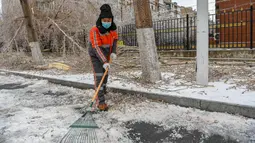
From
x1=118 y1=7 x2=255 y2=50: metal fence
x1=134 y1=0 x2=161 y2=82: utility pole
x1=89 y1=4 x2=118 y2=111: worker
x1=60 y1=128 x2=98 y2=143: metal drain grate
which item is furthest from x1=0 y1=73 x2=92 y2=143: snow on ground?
x1=118 y1=7 x2=255 y2=50: metal fence

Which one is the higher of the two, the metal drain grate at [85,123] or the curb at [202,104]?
the curb at [202,104]

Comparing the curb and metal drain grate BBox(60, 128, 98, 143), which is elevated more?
the curb

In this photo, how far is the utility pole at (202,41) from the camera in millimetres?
4812

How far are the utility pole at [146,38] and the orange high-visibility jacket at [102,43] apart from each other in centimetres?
124

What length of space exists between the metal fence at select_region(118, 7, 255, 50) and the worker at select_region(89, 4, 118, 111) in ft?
20.6

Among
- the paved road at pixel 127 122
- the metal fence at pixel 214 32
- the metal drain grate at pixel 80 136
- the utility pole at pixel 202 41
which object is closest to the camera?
the metal drain grate at pixel 80 136

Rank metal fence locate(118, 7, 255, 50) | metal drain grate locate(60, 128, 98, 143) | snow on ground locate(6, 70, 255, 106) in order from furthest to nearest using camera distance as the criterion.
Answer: metal fence locate(118, 7, 255, 50)
snow on ground locate(6, 70, 255, 106)
metal drain grate locate(60, 128, 98, 143)

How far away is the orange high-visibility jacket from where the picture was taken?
3971 millimetres

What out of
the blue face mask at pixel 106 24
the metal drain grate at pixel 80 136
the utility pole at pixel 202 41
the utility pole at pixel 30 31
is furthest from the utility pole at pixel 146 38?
the utility pole at pixel 30 31

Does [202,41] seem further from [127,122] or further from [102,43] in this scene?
[127,122]

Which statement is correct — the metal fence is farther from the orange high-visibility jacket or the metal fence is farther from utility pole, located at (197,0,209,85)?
the orange high-visibility jacket

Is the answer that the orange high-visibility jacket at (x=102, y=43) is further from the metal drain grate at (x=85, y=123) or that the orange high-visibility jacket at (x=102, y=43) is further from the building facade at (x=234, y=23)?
the building facade at (x=234, y=23)

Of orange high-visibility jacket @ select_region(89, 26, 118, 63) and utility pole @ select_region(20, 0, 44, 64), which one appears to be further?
utility pole @ select_region(20, 0, 44, 64)

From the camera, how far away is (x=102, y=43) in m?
4.20
